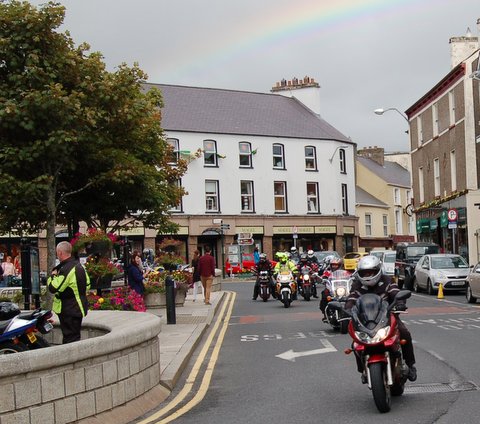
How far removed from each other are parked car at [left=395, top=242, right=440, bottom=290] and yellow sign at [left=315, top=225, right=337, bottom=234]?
954 inches

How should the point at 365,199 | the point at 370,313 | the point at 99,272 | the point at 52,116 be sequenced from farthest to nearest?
the point at 365,199, the point at 99,272, the point at 52,116, the point at 370,313

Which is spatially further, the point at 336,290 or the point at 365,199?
the point at 365,199

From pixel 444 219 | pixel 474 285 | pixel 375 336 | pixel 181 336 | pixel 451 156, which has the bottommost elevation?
pixel 181 336

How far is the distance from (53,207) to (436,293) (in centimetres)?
1772

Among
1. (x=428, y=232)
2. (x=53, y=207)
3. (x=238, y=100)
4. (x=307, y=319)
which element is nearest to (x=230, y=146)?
(x=238, y=100)

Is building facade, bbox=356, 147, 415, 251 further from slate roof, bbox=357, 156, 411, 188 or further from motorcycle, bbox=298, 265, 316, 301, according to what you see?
motorcycle, bbox=298, 265, 316, 301

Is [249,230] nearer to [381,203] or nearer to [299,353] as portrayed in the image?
[381,203]

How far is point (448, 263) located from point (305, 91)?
39.7m

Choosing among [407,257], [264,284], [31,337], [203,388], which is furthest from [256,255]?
[31,337]

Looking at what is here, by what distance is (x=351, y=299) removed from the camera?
9.34m

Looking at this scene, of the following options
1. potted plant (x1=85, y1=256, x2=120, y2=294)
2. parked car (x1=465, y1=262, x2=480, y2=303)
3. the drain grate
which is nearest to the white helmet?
the drain grate

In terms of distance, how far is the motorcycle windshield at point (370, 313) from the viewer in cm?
870

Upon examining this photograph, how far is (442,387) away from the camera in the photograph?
1000 centimetres

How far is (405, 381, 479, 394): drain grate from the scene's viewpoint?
976 cm
